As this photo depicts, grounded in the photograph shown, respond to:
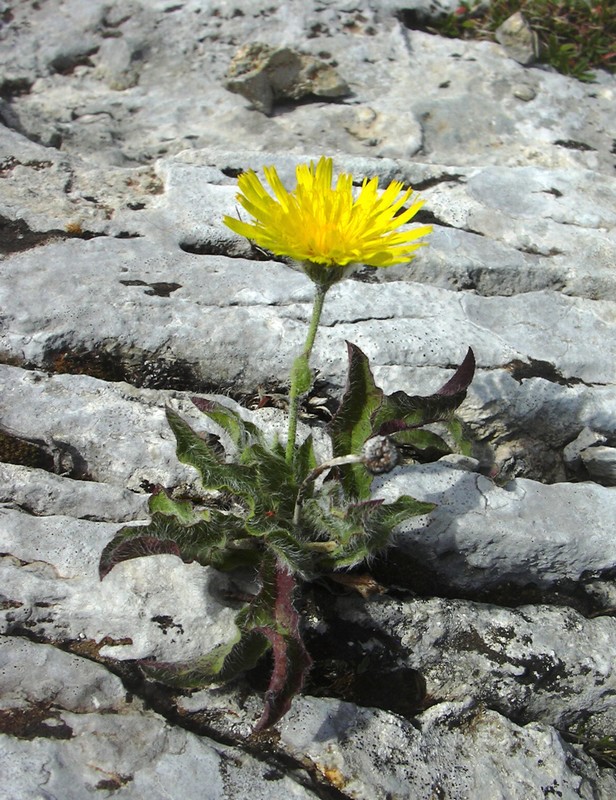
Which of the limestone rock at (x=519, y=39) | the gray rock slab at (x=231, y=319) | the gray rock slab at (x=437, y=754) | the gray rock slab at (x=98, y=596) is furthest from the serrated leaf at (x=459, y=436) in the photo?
the limestone rock at (x=519, y=39)

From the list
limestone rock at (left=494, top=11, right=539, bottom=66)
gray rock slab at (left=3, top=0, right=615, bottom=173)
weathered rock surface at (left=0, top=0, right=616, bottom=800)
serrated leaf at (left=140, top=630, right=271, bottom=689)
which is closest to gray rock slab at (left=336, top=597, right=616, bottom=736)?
weathered rock surface at (left=0, top=0, right=616, bottom=800)

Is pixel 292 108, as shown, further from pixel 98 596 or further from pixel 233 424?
pixel 98 596

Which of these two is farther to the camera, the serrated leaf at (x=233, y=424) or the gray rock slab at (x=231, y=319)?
the gray rock slab at (x=231, y=319)

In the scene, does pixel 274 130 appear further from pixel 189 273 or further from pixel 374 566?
pixel 374 566

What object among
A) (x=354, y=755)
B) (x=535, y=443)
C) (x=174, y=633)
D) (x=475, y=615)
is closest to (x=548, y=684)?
(x=475, y=615)

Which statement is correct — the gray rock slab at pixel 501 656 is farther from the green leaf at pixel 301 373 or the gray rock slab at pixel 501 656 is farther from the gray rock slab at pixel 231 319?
the gray rock slab at pixel 231 319

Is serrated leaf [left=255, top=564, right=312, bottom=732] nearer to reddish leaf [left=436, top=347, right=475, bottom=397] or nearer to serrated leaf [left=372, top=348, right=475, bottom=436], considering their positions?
serrated leaf [left=372, top=348, right=475, bottom=436]
